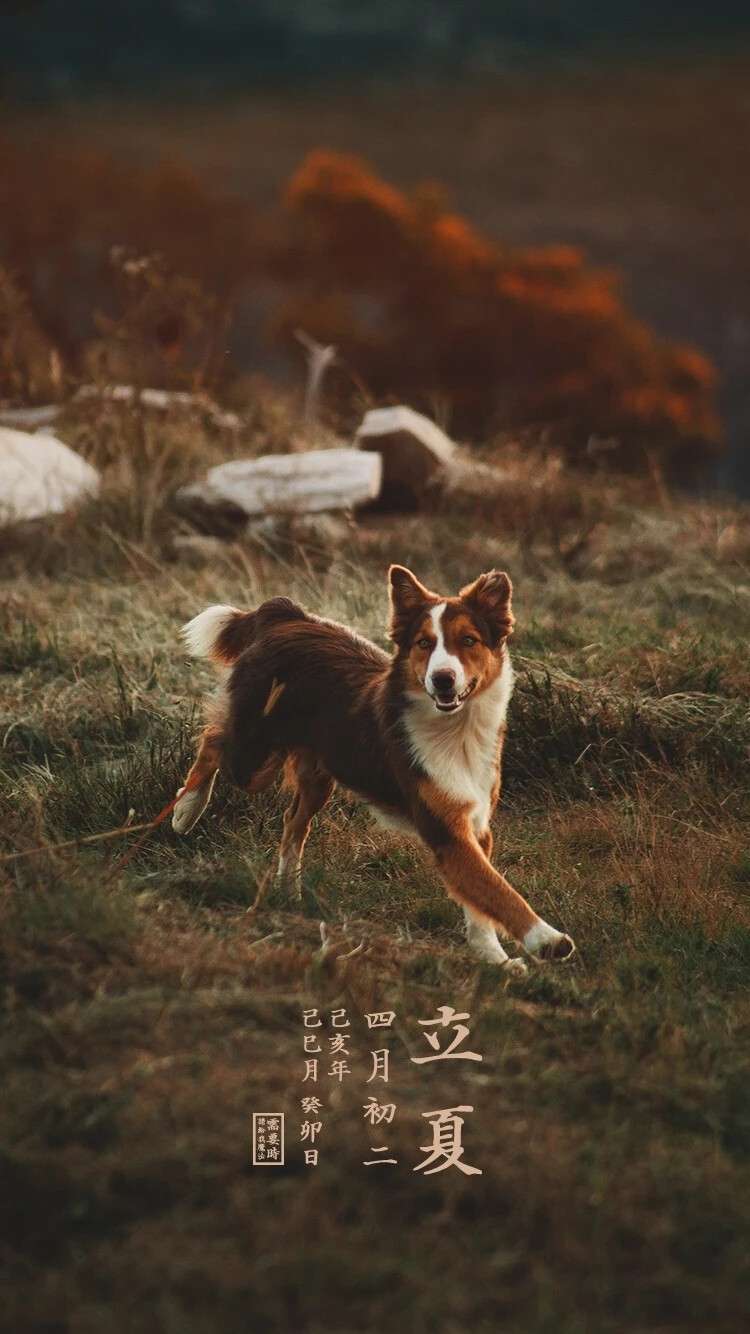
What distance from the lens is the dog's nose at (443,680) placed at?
4.62 m

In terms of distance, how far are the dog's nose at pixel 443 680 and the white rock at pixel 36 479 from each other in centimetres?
640

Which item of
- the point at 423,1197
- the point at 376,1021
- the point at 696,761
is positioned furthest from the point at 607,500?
the point at 423,1197

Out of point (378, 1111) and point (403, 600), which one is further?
point (403, 600)

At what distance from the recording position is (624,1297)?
306 cm

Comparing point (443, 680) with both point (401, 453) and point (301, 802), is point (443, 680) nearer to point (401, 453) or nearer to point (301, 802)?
point (301, 802)

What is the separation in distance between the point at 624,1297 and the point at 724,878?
9.29ft

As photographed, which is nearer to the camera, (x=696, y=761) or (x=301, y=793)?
(x=301, y=793)

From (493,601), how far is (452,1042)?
158cm

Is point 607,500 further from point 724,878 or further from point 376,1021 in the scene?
point 376,1021

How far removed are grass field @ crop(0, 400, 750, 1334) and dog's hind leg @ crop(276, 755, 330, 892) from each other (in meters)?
0.09

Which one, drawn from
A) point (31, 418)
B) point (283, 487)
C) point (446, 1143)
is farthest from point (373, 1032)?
point (31, 418)

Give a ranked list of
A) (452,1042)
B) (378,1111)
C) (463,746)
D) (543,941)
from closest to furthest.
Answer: (378,1111) < (452,1042) < (543,941) < (463,746)

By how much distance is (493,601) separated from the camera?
195 inches

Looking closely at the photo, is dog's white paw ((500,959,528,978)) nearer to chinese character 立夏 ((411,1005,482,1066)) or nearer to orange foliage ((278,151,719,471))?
chinese character 立夏 ((411,1005,482,1066))
